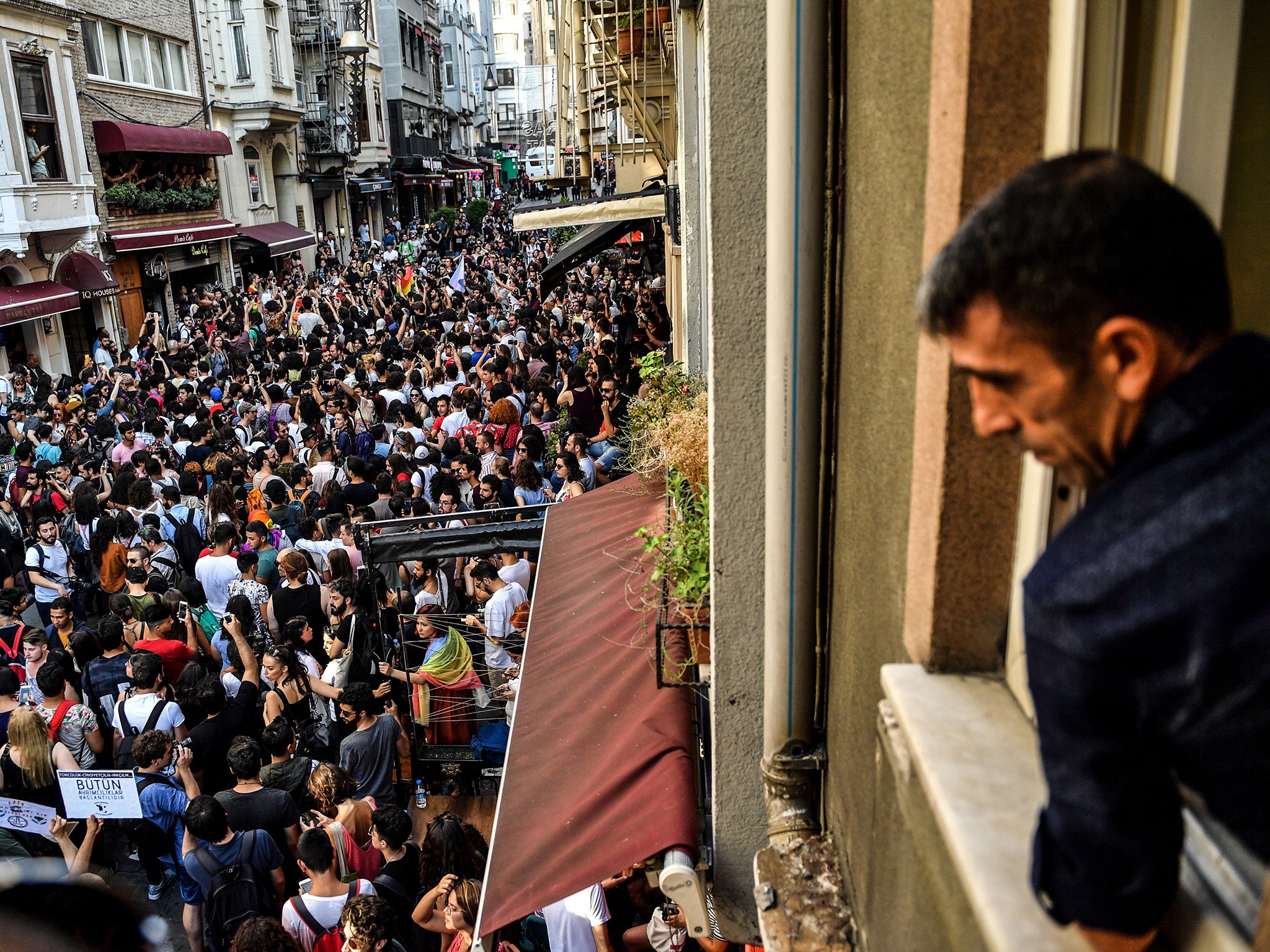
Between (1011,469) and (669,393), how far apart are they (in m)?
4.57

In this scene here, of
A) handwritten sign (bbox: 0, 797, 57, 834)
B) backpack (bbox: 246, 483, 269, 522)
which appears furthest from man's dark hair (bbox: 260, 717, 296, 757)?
backpack (bbox: 246, 483, 269, 522)

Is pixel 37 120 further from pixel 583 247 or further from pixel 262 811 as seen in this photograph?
pixel 262 811

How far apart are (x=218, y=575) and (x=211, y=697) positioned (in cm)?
196

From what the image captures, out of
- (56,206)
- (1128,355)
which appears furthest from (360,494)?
(56,206)

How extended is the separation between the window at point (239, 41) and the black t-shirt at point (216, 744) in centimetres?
3386

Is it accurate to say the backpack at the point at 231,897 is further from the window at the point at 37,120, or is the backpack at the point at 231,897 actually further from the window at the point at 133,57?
the window at the point at 133,57

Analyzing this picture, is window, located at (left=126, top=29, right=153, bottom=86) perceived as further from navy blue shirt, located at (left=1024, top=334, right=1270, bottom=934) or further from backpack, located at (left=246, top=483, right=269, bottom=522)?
navy blue shirt, located at (left=1024, top=334, right=1270, bottom=934)

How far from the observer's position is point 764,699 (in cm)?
338

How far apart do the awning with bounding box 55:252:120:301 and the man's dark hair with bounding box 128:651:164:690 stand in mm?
19731

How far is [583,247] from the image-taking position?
1470cm

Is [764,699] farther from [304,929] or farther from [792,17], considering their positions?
[304,929]

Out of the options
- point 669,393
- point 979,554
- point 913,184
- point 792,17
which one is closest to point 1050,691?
point 979,554

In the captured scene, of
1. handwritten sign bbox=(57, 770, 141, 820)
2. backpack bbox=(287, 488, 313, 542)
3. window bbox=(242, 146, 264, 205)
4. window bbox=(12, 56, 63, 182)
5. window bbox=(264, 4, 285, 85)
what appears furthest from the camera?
window bbox=(242, 146, 264, 205)

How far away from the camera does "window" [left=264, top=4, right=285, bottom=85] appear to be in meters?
35.5
